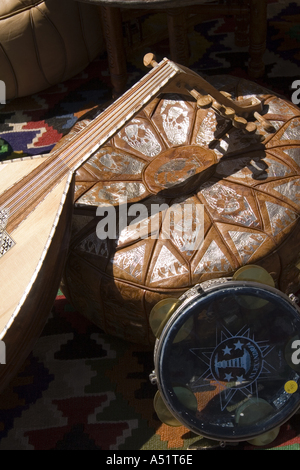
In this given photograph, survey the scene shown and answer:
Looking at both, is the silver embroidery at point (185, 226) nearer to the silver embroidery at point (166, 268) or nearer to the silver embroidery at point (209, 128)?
the silver embroidery at point (166, 268)

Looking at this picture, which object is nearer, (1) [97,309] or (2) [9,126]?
(1) [97,309]

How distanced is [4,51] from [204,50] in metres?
1.04

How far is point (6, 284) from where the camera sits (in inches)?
64.7

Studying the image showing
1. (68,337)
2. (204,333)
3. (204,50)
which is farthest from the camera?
(204,50)

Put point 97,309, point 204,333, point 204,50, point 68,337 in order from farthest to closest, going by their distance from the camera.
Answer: point 204,50
point 68,337
point 97,309
point 204,333

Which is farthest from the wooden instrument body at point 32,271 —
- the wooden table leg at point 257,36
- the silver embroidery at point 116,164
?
the wooden table leg at point 257,36

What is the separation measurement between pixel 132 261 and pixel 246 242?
1.13 ft

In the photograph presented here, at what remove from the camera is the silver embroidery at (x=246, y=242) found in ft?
5.48

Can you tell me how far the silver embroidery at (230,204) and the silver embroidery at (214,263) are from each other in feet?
0.41

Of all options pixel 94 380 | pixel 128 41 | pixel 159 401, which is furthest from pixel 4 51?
pixel 159 401

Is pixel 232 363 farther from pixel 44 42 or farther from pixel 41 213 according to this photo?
pixel 44 42

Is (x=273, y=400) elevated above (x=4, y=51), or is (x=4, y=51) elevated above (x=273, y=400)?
(x=4, y=51)

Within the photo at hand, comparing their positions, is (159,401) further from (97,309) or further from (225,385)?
(97,309)

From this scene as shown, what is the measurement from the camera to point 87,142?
1740 mm
